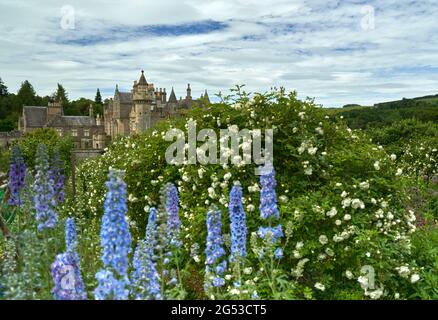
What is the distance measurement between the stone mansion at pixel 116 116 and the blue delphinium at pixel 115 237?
1927 inches

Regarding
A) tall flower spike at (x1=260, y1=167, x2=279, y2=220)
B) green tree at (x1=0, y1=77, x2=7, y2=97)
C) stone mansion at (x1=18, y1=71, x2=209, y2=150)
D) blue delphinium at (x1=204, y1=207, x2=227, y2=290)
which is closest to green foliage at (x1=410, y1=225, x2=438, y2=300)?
tall flower spike at (x1=260, y1=167, x2=279, y2=220)

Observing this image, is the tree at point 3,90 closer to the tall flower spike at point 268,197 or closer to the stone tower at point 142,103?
the stone tower at point 142,103

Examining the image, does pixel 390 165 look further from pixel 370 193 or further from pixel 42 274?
pixel 42 274

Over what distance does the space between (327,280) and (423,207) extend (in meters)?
6.83

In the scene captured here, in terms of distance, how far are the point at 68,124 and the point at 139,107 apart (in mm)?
17282

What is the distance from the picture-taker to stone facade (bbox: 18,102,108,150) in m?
68.4

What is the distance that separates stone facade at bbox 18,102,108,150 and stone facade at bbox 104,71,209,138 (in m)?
1.98

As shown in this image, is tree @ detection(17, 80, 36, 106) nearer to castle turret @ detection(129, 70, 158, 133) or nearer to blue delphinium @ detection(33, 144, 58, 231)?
castle turret @ detection(129, 70, 158, 133)

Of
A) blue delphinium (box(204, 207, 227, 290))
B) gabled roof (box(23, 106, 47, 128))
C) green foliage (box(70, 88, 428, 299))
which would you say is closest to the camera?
blue delphinium (box(204, 207, 227, 290))

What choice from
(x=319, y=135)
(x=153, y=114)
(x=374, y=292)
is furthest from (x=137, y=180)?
(x=153, y=114)

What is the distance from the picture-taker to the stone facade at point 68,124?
68438 millimetres

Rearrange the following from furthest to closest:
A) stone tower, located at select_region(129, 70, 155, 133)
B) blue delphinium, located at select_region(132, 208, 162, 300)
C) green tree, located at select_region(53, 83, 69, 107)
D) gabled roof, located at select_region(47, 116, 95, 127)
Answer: green tree, located at select_region(53, 83, 69, 107) → gabled roof, located at select_region(47, 116, 95, 127) → stone tower, located at select_region(129, 70, 155, 133) → blue delphinium, located at select_region(132, 208, 162, 300)

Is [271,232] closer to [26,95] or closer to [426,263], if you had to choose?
[426,263]

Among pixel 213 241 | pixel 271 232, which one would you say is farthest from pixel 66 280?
pixel 271 232
